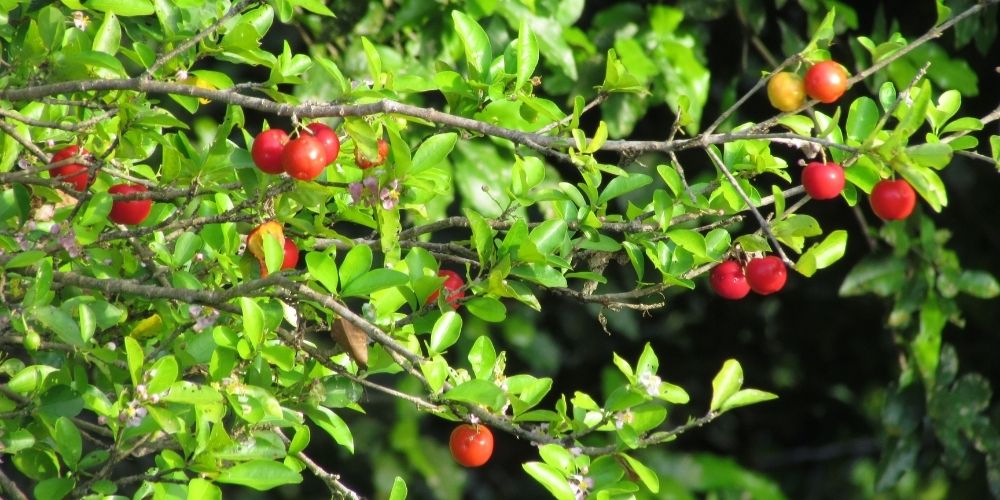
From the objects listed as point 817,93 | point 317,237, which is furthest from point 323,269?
point 817,93

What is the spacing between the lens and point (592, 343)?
3014mm

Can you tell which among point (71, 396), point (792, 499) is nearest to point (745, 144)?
point (71, 396)

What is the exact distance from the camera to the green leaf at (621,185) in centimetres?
129

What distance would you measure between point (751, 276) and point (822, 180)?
17cm

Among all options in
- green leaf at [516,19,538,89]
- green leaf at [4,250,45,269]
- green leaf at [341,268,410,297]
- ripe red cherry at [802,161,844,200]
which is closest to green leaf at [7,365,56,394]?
green leaf at [4,250,45,269]

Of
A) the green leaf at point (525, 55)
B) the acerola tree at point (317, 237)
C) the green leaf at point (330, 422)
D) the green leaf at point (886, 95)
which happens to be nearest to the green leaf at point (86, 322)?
the acerola tree at point (317, 237)

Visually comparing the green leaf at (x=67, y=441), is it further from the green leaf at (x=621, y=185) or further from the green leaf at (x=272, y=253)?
the green leaf at (x=621, y=185)

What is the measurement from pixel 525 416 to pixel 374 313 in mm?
190

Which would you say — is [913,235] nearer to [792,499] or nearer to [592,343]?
[592,343]

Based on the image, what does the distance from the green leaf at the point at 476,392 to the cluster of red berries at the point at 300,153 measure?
0.21m

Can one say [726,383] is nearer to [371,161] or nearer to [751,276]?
[751,276]

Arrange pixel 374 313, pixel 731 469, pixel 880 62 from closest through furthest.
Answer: pixel 880 62 → pixel 374 313 → pixel 731 469

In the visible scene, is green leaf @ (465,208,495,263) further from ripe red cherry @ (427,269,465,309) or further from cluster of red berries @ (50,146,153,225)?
cluster of red berries @ (50,146,153,225)

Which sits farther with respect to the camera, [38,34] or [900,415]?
[900,415]
